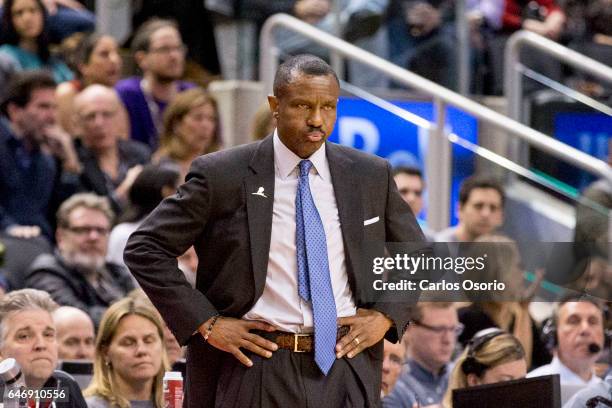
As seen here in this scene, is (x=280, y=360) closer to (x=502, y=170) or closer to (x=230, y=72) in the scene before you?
(x=502, y=170)

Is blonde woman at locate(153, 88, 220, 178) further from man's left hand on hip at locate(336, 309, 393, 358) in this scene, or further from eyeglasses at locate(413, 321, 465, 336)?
man's left hand on hip at locate(336, 309, 393, 358)

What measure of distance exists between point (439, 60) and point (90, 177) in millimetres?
2570

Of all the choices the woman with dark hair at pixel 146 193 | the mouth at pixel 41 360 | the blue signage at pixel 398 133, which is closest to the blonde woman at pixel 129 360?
the mouth at pixel 41 360

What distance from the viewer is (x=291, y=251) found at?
424 cm

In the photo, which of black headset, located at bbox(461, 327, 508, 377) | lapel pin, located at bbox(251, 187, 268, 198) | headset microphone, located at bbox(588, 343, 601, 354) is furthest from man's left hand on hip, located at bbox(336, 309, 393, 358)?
headset microphone, located at bbox(588, 343, 601, 354)

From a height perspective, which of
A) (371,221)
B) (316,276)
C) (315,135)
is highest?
(315,135)

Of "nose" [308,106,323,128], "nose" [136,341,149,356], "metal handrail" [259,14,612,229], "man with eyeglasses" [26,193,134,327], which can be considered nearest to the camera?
"nose" [308,106,323,128]

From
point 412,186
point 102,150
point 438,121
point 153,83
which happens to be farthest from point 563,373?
point 153,83

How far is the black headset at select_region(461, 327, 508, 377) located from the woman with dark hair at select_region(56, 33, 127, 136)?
3.40 m

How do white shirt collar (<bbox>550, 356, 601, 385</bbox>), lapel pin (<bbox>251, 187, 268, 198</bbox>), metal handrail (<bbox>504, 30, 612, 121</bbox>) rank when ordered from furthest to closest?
metal handrail (<bbox>504, 30, 612, 121</bbox>), white shirt collar (<bbox>550, 356, 601, 385</bbox>), lapel pin (<bbox>251, 187, 268, 198</bbox>)

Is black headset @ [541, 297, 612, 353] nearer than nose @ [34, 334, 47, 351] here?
No

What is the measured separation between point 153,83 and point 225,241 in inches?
186

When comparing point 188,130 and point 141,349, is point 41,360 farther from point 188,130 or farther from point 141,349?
point 188,130

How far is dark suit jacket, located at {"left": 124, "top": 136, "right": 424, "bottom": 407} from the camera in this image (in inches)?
165
